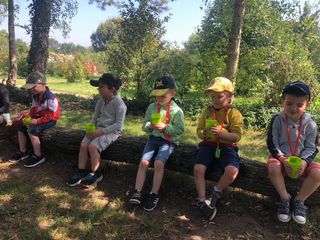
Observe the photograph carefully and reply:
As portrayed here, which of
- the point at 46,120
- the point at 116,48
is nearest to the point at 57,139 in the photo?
the point at 46,120

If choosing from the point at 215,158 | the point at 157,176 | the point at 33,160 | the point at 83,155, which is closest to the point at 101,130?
the point at 83,155

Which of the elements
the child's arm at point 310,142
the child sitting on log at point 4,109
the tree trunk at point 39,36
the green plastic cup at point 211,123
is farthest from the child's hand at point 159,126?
the tree trunk at point 39,36

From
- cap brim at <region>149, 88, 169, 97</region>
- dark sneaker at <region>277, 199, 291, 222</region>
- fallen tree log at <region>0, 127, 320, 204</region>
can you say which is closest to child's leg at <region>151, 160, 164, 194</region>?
fallen tree log at <region>0, 127, 320, 204</region>

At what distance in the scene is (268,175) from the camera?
4.10 metres

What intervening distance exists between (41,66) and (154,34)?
4175mm

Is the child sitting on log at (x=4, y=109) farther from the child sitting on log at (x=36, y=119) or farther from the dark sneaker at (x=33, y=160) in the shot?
the dark sneaker at (x=33, y=160)

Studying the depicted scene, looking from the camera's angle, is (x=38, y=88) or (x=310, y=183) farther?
(x=38, y=88)

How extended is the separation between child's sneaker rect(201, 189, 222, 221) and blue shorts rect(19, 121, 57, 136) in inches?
116

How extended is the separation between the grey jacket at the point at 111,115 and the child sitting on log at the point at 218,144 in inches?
47.5

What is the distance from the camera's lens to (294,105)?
12.8 ft

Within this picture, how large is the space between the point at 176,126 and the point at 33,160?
7.82ft

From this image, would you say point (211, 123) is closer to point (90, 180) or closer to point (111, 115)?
point (111, 115)

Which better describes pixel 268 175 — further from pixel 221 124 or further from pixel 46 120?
pixel 46 120

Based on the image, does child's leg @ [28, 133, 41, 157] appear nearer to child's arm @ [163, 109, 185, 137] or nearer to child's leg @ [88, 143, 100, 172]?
child's leg @ [88, 143, 100, 172]
